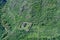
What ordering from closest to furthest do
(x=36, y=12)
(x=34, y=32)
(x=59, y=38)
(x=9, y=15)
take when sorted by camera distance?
(x=59, y=38)
(x=34, y=32)
(x=36, y=12)
(x=9, y=15)

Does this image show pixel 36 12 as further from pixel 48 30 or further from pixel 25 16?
pixel 48 30

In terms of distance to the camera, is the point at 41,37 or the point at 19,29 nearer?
the point at 41,37

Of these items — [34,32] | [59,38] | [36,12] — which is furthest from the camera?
[36,12]

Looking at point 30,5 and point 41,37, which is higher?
point 30,5

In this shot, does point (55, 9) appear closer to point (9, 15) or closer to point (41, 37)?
point (41, 37)

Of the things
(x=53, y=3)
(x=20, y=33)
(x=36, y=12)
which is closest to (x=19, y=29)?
(x=20, y=33)

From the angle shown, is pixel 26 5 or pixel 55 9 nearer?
pixel 55 9
